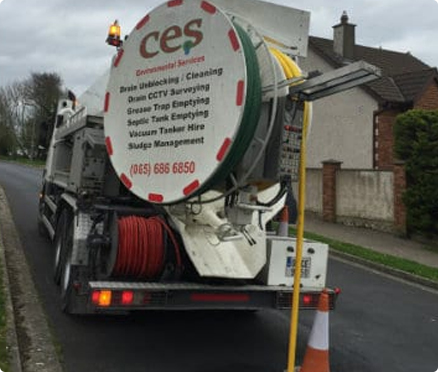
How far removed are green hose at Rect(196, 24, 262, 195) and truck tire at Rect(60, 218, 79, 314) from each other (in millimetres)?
1973

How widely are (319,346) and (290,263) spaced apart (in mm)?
809

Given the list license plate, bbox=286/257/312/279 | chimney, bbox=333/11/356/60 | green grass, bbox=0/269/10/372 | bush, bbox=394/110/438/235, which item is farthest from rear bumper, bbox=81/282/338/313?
chimney, bbox=333/11/356/60

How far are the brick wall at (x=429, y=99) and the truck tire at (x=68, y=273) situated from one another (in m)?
19.4

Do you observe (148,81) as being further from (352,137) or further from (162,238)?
(352,137)

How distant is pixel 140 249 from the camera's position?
4.74 metres

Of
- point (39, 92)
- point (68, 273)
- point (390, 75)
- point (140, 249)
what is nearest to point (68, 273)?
point (68, 273)

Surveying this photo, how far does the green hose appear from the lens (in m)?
4.00

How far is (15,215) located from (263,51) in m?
11.1

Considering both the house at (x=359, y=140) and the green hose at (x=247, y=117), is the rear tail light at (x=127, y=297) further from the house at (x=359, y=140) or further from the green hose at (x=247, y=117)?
the house at (x=359, y=140)

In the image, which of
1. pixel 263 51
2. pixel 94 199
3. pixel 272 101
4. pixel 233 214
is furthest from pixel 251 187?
pixel 94 199

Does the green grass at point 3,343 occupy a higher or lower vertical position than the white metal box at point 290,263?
lower

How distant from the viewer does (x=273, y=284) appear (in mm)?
5090

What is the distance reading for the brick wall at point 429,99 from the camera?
75.5ft

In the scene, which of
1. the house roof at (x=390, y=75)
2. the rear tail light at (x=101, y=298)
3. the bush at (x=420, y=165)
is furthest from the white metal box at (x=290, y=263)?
the house roof at (x=390, y=75)
